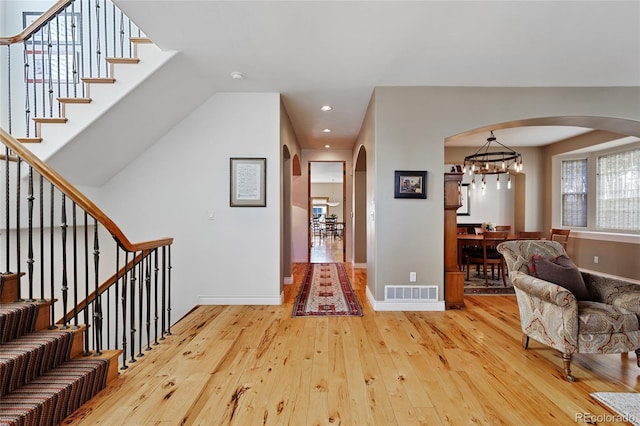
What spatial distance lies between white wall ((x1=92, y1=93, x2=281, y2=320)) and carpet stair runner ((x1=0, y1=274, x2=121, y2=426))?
5.79 ft

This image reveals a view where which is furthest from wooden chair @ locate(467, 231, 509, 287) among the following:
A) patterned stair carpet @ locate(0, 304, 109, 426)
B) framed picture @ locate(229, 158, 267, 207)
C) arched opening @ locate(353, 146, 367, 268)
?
patterned stair carpet @ locate(0, 304, 109, 426)

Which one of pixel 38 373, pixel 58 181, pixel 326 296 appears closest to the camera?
pixel 38 373

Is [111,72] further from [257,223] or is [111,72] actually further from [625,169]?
[625,169]

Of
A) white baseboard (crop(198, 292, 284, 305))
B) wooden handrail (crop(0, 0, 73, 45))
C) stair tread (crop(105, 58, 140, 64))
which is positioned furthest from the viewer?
white baseboard (crop(198, 292, 284, 305))

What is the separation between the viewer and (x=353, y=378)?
2191 mm

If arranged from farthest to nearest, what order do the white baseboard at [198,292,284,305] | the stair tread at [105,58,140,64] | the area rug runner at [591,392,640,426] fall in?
1. the white baseboard at [198,292,284,305]
2. the stair tread at [105,58,140,64]
3. the area rug runner at [591,392,640,426]

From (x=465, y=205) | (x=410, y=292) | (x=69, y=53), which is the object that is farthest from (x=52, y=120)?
(x=465, y=205)

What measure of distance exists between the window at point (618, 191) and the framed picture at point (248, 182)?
21.6 ft

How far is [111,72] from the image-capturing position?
119 inches

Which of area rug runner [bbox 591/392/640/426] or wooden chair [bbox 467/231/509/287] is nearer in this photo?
area rug runner [bbox 591/392/640/426]

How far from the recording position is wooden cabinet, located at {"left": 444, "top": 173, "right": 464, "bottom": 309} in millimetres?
3777

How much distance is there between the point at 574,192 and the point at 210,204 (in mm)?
7363

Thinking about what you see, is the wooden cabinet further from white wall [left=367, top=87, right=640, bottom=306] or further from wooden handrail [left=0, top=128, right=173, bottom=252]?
wooden handrail [left=0, top=128, right=173, bottom=252]

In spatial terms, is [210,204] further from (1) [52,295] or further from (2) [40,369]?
(2) [40,369]
